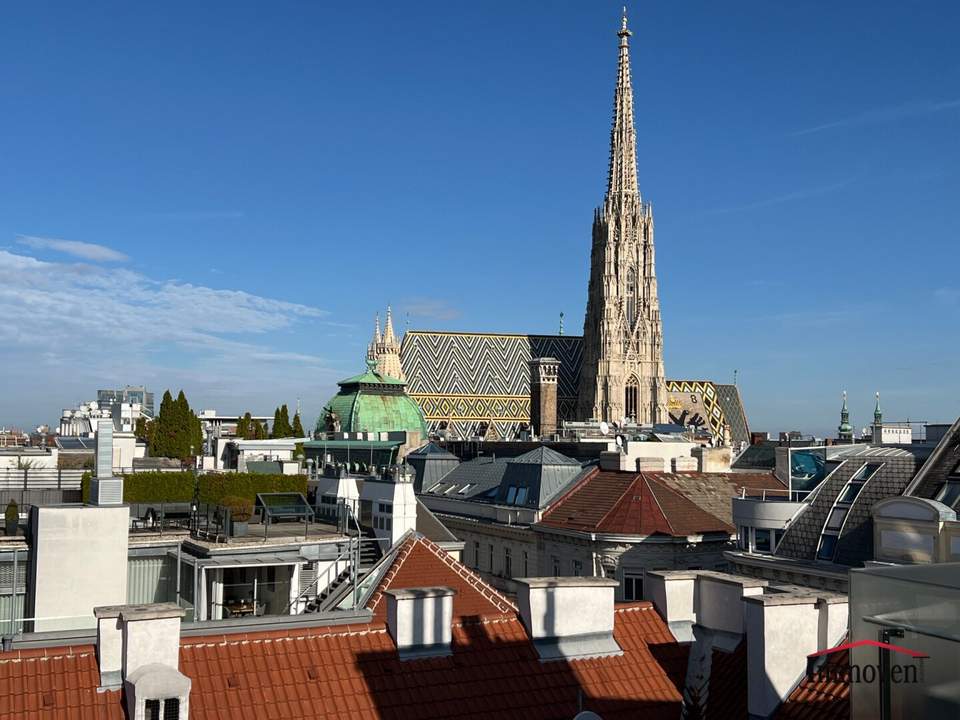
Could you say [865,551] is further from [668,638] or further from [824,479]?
[668,638]

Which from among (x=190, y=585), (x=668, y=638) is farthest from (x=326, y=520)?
(x=668, y=638)

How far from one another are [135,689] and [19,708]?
48.6 inches

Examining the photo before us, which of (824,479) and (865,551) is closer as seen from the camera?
(865,551)

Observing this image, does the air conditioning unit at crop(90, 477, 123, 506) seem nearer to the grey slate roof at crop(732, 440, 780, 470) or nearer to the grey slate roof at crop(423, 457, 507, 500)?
the grey slate roof at crop(423, 457, 507, 500)

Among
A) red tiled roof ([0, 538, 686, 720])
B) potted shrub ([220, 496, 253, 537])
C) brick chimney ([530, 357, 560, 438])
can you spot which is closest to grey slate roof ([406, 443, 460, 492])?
potted shrub ([220, 496, 253, 537])

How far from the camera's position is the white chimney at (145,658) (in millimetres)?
11820

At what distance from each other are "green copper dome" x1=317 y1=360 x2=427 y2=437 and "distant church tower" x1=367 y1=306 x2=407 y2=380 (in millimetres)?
51677

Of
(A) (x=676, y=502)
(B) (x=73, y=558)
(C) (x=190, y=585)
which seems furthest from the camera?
(A) (x=676, y=502)

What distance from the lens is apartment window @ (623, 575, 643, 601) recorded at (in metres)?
47.0

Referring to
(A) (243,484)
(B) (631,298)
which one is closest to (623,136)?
(B) (631,298)

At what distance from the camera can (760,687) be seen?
12852 mm

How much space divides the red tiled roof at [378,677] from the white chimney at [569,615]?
0.18 metres

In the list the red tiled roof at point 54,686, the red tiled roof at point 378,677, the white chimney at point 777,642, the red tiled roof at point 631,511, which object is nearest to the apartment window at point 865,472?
the red tiled roof at point 631,511

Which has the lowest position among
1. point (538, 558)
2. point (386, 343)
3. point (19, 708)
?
point (538, 558)
